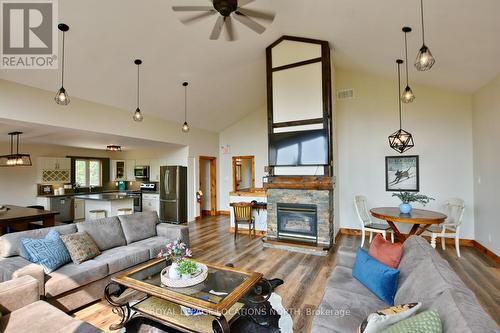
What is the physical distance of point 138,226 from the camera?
4.01 metres

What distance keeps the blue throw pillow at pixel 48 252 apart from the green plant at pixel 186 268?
147cm

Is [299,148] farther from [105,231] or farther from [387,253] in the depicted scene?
[105,231]

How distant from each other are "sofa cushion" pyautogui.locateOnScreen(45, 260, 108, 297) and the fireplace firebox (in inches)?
128

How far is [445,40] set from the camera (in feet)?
10.7

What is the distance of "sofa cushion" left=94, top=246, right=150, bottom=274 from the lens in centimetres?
302

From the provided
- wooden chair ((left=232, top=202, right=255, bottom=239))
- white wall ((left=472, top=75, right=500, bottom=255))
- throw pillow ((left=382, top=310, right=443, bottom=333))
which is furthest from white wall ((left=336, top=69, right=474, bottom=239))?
throw pillow ((left=382, top=310, right=443, bottom=333))

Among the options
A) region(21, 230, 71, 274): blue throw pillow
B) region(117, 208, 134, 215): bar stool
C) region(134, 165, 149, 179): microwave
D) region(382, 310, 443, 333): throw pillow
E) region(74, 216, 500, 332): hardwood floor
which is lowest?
region(74, 216, 500, 332): hardwood floor

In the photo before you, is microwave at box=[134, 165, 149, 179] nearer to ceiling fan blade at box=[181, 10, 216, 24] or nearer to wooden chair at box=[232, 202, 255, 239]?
wooden chair at box=[232, 202, 255, 239]

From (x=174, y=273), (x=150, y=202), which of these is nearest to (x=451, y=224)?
(x=174, y=273)

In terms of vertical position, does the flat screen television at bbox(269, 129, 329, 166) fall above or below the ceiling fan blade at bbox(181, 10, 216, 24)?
below

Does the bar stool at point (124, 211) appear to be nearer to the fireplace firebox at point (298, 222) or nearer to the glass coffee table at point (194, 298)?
the fireplace firebox at point (298, 222)

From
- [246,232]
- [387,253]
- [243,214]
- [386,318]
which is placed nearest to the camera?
[386,318]

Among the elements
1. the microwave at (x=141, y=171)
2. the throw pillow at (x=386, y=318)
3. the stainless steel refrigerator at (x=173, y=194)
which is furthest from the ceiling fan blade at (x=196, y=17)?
the microwave at (x=141, y=171)

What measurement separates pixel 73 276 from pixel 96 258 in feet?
1.53
